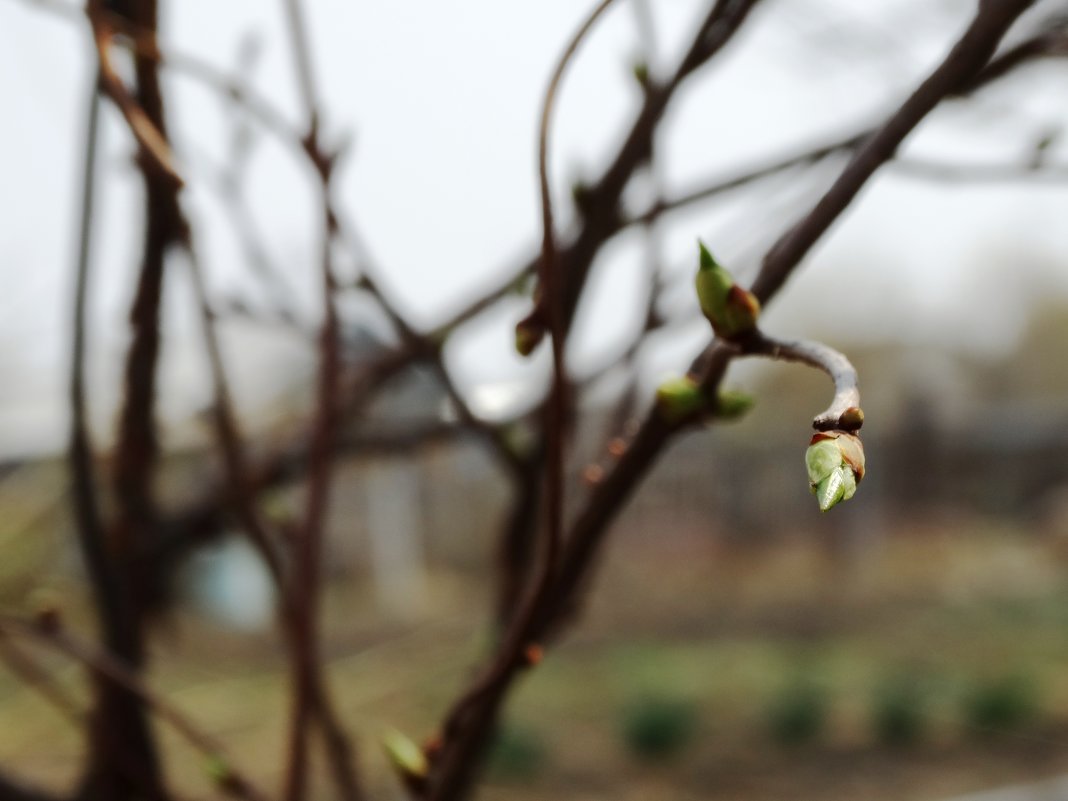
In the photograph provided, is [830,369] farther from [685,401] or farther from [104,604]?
[104,604]

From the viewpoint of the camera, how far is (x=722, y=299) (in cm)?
20

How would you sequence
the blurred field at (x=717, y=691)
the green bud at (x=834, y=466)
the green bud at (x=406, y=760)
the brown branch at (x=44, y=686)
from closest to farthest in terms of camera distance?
the green bud at (x=834, y=466)
the green bud at (x=406, y=760)
the brown branch at (x=44, y=686)
the blurred field at (x=717, y=691)

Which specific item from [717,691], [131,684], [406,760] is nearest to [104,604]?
[131,684]

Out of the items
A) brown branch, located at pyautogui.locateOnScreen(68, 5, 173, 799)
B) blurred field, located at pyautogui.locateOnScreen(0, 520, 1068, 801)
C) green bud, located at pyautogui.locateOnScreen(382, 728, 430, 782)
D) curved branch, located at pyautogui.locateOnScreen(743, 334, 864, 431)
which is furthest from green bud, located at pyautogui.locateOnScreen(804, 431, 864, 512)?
blurred field, located at pyautogui.locateOnScreen(0, 520, 1068, 801)

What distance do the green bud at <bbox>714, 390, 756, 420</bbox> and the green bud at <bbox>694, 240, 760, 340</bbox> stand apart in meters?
0.04

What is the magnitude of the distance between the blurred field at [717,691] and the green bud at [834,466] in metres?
1.92

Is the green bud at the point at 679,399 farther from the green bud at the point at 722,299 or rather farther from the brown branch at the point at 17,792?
the brown branch at the point at 17,792

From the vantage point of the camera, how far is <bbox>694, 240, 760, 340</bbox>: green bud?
0.64 feet

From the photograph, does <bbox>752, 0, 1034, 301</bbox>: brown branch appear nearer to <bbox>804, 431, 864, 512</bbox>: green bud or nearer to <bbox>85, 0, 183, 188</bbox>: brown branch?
<bbox>804, 431, 864, 512</bbox>: green bud

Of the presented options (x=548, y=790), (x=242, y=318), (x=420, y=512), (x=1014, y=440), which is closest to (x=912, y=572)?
(x=1014, y=440)

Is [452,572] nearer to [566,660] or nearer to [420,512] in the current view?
[420,512]

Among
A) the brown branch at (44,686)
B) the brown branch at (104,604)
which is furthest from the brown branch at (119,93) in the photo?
the brown branch at (44,686)

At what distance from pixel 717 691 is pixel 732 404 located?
11.6 feet

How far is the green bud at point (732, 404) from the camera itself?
0.24 m
